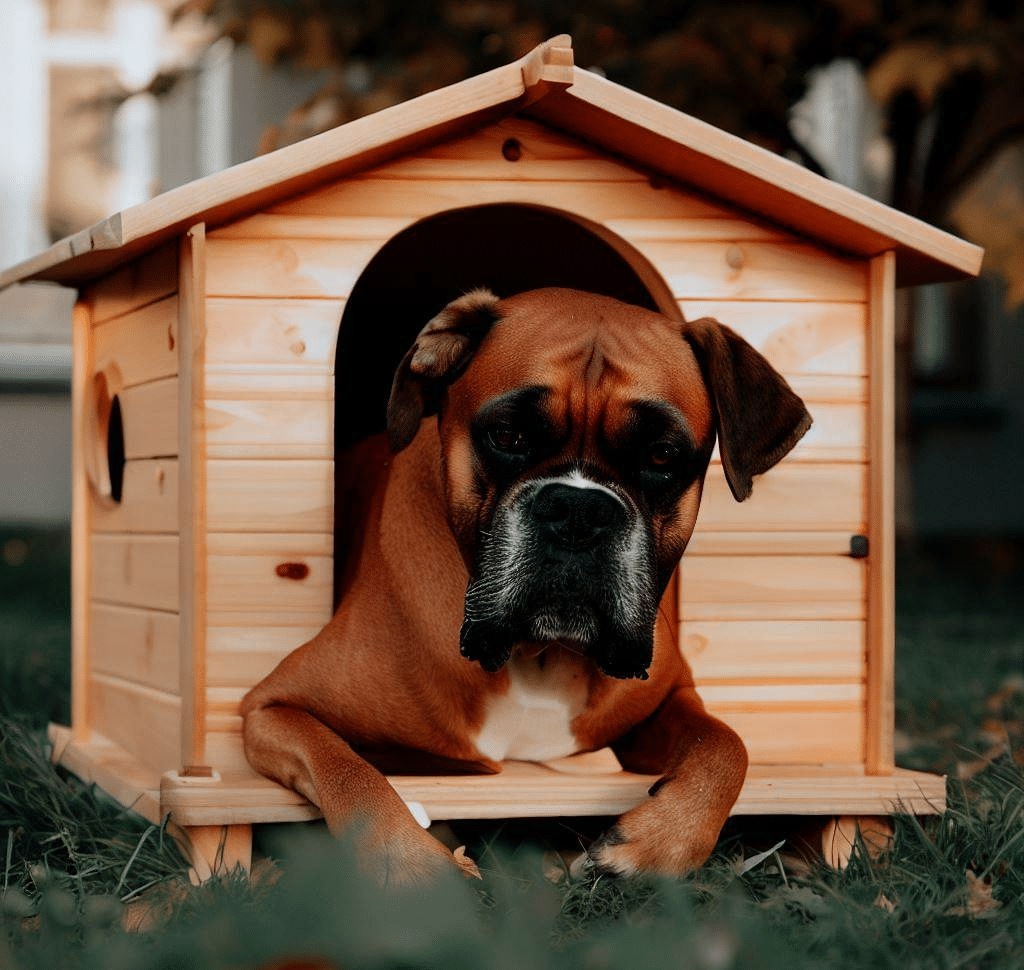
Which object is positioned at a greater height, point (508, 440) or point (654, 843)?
point (508, 440)

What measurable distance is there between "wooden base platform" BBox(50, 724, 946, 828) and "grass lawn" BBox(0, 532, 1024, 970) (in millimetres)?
59

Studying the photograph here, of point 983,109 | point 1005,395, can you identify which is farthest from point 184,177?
point 1005,395

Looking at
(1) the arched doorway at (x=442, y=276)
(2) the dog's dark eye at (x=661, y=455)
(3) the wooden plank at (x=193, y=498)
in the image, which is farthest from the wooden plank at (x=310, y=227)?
(1) the arched doorway at (x=442, y=276)

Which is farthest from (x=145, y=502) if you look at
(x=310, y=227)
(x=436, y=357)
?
(x=436, y=357)

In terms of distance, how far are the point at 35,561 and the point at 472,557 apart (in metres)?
5.54

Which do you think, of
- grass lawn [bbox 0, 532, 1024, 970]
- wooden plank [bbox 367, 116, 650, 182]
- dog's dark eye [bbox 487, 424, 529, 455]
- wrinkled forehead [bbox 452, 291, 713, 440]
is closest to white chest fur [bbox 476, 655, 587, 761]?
grass lawn [bbox 0, 532, 1024, 970]

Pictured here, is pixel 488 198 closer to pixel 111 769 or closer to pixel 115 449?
pixel 115 449

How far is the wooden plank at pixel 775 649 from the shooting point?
3.10 meters

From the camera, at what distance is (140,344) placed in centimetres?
333

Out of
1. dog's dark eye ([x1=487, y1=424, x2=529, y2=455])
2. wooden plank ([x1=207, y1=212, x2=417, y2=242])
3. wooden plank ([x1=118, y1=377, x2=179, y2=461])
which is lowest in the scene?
dog's dark eye ([x1=487, y1=424, x2=529, y2=455])

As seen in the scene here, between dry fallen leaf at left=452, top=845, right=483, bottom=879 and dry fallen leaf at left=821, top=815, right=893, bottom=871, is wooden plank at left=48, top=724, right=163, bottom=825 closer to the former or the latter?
dry fallen leaf at left=452, top=845, right=483, bottom=879

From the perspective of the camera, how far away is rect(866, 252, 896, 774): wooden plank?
303cm

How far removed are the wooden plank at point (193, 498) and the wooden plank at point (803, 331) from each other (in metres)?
1.04

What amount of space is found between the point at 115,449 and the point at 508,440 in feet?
5.08
